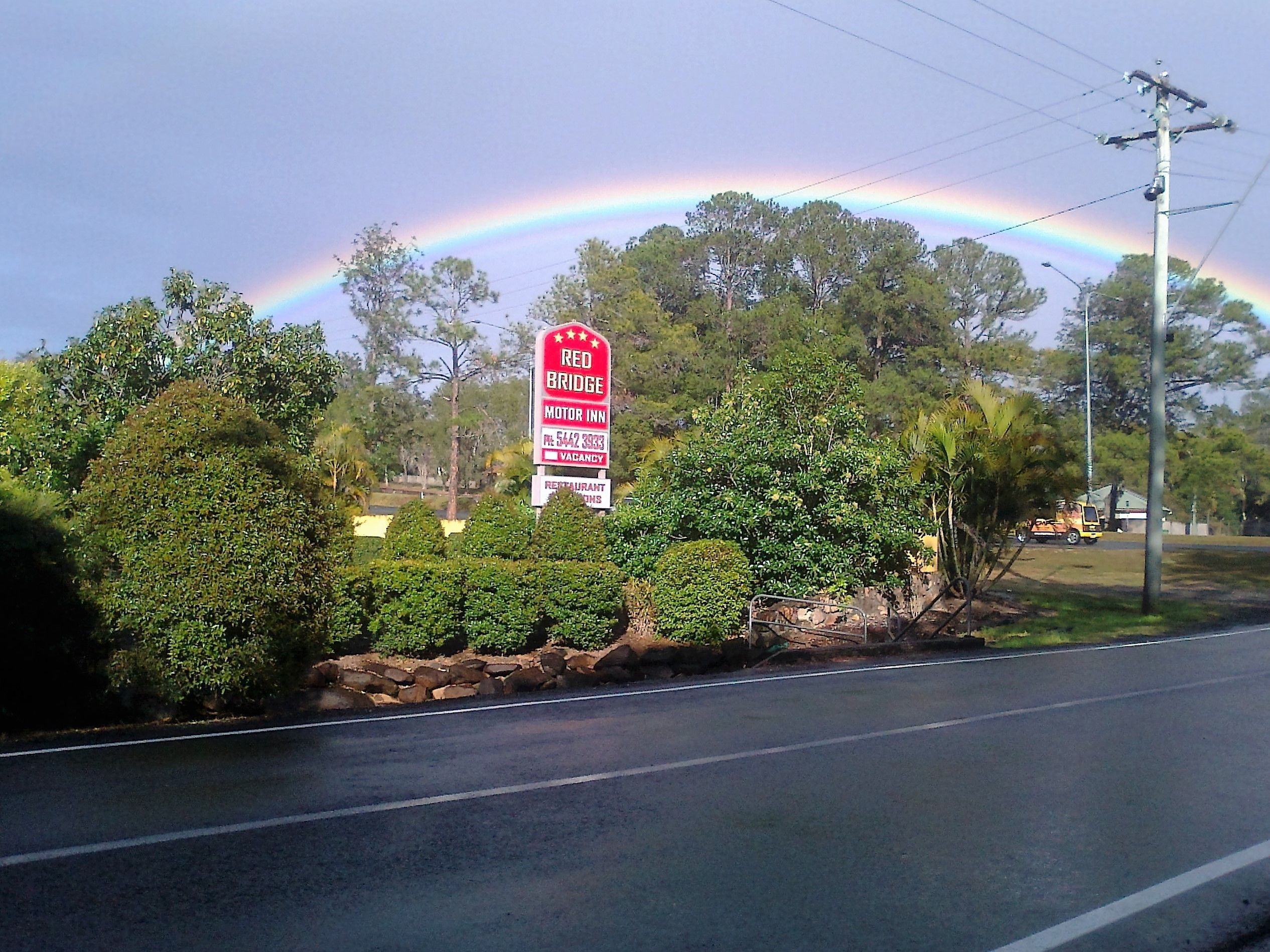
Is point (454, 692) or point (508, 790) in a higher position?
point (508, 790)

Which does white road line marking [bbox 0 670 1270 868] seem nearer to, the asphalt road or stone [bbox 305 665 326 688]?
the asphalt road

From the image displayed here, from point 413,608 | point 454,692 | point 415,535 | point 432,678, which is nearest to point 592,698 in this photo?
point 454,692

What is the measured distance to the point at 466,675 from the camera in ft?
46.4

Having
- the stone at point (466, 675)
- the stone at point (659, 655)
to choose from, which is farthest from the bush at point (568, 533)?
the stone at point (466, 675)

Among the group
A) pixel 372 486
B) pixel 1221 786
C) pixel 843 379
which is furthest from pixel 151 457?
pixel 372 486

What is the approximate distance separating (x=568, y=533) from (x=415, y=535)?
284 cm

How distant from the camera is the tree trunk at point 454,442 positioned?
171ft

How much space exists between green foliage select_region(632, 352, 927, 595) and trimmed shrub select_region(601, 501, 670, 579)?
0.24ft

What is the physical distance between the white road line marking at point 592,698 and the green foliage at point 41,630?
167 cm

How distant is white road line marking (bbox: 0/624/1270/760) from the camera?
9812 mm

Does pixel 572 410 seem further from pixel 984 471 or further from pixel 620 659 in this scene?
pixel 984 471

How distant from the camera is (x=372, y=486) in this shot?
43.2m

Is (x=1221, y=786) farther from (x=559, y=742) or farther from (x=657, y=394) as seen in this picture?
(x=657, y=394)

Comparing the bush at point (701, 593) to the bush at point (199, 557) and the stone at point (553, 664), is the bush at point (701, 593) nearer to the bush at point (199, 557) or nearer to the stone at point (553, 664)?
the stone at point (553, 664)
